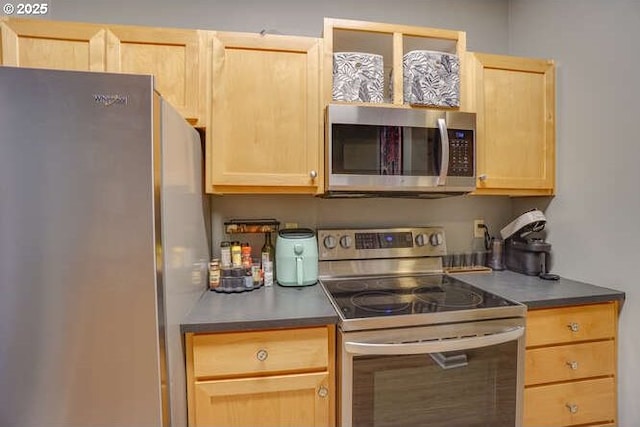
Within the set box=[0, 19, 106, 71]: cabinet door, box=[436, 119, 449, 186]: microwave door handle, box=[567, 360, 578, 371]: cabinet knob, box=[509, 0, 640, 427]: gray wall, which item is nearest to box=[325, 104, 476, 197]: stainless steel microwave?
box=[436, 119, 449, 186]: microwave door handle

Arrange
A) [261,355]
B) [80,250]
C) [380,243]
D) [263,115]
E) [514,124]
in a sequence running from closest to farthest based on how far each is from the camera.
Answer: [80,250]
[261,355]
[263,115]
[514,124]
[380,243]

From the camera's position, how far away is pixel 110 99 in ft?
2.64

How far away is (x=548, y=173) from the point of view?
1.67 meters

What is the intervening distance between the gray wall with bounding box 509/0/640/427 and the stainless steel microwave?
581mm

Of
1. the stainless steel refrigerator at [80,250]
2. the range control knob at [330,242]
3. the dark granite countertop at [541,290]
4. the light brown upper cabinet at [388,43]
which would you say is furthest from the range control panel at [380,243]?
the stainless steel refrigerator at [80,250]

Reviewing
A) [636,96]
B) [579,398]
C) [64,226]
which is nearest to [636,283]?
[579,398]

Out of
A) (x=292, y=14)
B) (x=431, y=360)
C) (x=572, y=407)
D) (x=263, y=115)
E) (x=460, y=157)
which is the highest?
(x=292, y=14)

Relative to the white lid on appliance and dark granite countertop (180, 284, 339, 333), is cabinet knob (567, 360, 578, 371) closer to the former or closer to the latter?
the white lid on appliance

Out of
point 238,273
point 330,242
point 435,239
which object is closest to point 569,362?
point 435,239

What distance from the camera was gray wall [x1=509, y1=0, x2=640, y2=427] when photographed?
1.33 metres

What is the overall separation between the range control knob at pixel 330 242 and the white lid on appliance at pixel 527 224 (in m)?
1.02

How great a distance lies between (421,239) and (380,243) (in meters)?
0.25

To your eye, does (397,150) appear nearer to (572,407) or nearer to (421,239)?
(421,239)

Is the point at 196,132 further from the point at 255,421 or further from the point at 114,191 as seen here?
the point at 255,421
